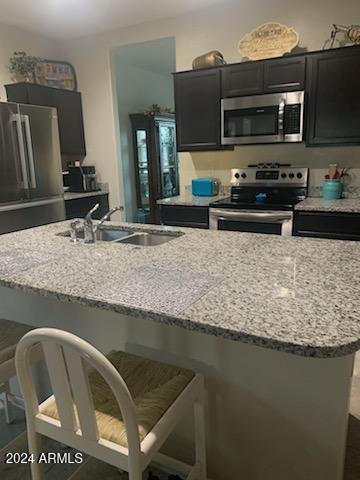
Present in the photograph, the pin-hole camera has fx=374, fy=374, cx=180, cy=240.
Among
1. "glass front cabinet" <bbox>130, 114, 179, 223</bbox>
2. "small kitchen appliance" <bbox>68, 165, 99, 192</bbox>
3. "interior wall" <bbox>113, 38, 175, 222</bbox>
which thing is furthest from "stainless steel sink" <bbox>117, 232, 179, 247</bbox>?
"glass front cabinet" <bbox>130, 114, 179, 223</bbox>

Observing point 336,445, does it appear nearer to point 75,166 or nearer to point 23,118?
point 23,118

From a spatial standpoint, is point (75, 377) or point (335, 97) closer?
point (75, 377)

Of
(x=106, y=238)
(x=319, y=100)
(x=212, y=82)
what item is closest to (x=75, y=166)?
(x=212, y=82)

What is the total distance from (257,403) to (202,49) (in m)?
3.47

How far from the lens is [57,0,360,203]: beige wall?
3.27m

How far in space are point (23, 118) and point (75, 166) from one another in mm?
1106

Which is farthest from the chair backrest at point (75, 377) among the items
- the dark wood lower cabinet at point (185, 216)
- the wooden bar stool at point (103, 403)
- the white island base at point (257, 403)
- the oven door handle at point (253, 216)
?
the dark wood lower cabinet at point (185, 216)

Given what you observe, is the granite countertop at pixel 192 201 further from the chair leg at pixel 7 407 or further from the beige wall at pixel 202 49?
the chair leg at pixel 7 407

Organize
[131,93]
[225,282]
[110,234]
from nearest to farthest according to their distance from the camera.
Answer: [225,282]
[110,234]
[131,93]

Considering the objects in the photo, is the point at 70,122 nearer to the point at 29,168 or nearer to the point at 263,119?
the point at 29,168

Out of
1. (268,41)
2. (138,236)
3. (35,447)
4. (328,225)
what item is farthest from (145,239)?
(268,41)

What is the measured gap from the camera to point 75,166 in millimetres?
4469

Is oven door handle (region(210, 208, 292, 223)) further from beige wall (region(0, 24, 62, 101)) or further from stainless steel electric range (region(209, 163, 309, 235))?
beige wall (region(0, 24, 62, 101))

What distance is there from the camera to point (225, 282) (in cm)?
127
